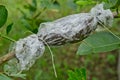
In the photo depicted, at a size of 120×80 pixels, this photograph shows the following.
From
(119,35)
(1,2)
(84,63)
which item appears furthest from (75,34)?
(84,63)

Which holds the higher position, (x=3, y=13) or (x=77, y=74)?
(x=3, y=13)

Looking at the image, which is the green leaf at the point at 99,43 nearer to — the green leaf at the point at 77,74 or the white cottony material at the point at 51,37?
the white cottony material at the point at 51,37

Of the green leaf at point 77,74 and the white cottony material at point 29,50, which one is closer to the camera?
the green leaf at point 77,74

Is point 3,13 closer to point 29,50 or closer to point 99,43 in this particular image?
point 29,50

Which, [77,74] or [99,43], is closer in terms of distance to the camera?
[77,74]

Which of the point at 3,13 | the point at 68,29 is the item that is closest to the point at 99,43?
the point at 68,29

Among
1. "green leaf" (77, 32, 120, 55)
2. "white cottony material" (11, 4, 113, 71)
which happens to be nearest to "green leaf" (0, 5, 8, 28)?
"white cottony material" (11, 4, 113, 71)

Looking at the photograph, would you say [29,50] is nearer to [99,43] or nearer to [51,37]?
[51,37]

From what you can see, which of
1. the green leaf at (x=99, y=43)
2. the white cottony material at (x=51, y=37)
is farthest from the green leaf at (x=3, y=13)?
the green leaf at (x=99, y=43)

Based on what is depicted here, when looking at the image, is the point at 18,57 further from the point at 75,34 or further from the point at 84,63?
the point at 84,63
